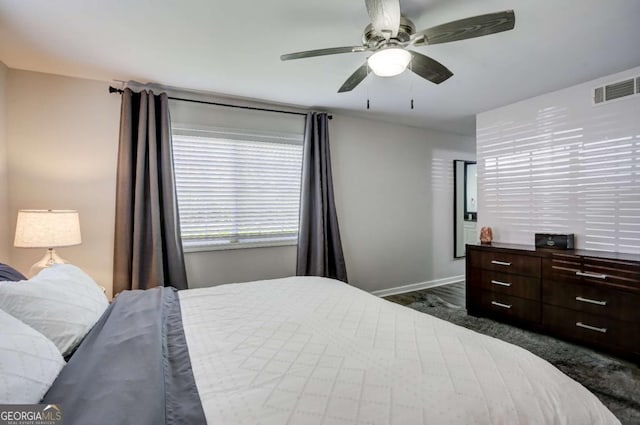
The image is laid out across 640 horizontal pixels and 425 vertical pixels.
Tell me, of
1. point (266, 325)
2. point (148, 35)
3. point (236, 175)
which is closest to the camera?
point (266, 325)

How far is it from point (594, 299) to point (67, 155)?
4.68 meters

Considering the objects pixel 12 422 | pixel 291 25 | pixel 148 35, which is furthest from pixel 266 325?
pixel 148 35

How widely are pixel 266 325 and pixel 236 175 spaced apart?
2.20m

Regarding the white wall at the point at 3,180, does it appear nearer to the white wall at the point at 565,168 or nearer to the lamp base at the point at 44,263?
the lamp base at the point at 44,263

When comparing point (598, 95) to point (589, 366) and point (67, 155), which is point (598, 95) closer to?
point (589, 366)

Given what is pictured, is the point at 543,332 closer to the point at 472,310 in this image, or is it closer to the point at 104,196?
the point at 472,310

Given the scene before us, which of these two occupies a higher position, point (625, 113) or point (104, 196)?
point (625, 113)

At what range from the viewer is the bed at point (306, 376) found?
2.74ft

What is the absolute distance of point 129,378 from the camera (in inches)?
36.7

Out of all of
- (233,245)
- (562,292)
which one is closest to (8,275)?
(233,245)

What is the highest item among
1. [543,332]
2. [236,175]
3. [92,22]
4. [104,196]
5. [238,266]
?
[92,22]

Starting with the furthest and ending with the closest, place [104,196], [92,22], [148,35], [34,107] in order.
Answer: [104,196], [34,107], [148,35], [92,22]

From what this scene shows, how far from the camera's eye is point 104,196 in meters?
2.80

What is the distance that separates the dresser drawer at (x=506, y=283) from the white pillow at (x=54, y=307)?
3432mm
